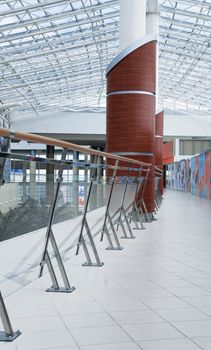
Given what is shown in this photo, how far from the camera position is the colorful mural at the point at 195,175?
30.7m

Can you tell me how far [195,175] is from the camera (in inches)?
1406

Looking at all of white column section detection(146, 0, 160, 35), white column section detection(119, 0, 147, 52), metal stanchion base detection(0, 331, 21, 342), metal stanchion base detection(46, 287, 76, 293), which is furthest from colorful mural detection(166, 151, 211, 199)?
metal stanchion base detection(0, 331, 21, 342)

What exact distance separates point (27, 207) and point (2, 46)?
25473mm

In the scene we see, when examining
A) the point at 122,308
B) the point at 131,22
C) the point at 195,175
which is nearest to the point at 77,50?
the point at 195,175

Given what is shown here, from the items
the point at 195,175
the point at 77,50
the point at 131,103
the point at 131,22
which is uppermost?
the point at 77,50

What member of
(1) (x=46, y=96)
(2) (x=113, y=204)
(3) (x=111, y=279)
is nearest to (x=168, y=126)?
(1) (x=46, y=96)

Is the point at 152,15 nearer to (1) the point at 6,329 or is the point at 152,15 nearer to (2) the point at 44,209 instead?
(2) the point at 44,209

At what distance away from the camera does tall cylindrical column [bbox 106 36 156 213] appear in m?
12.7

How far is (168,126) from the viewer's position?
156ft

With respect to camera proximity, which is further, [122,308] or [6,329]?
[122,308]

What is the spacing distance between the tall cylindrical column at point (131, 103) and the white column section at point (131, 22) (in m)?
0.99

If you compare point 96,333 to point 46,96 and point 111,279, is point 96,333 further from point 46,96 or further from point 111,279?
point 46,96

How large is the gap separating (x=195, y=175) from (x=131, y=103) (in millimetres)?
23732

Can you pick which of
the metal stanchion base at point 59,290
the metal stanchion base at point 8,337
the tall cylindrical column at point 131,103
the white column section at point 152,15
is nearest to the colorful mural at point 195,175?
the white column section at point 152,15
